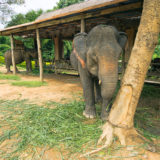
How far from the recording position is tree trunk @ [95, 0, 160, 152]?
7.66 feet

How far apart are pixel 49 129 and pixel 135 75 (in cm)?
193

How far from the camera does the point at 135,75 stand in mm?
2467

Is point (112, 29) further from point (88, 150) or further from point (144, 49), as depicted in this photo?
point (88, 150)

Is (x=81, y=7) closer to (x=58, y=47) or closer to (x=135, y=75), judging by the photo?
(x=58, y=47)

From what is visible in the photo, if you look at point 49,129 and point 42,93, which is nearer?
point 49,129

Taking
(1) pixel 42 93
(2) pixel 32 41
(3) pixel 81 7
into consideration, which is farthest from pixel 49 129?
(2) pixel 32 41

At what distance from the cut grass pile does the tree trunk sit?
0.38 meters

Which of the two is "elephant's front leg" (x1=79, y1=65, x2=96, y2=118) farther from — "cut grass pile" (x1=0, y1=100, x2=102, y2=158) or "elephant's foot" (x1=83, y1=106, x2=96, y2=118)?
"cut grass pile" (x1=0, y1=100, x2=102, y2=158)

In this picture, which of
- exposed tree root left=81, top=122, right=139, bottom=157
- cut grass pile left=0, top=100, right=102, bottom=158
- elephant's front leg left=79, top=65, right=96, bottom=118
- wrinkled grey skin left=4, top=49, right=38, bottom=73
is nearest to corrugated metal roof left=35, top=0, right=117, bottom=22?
elephant's front leg left=79, top=65, right=96, bottom=118

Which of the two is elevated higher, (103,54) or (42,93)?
(103,54)

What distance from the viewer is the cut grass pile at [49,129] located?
2.53 meters

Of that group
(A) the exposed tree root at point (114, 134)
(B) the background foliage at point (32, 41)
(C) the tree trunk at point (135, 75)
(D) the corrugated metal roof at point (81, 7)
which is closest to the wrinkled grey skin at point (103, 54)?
(C) the tree trunk at point (135, 75)

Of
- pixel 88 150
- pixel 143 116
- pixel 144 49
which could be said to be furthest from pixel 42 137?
pixel 143 116

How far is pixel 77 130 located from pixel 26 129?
40.4 inches
